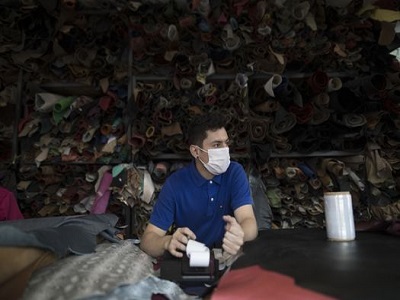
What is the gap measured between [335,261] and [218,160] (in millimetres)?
1024

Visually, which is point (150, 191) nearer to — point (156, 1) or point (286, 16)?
Result: point (156, 1)

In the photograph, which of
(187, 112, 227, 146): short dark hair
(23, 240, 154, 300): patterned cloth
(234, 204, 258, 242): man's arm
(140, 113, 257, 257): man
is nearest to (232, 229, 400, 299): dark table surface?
(234, 204, 258, 242): man's arm

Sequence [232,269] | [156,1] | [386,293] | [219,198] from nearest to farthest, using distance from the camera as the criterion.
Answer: [386,293], [232,269], [219,198], [156,1]

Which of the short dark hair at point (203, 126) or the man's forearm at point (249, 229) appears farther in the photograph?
the short dark hair at point (203, 126)

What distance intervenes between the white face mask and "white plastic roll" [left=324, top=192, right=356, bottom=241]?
2.34ft

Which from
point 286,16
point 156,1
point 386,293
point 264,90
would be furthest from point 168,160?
point 386,293

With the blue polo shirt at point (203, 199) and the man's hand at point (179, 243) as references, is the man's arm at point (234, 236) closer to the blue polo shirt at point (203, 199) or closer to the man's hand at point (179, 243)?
the man's hand at point (179, 243)

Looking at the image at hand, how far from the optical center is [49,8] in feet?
8.45

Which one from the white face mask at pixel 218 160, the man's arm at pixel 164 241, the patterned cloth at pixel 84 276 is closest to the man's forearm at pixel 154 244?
the man's arm at pixel 164 241

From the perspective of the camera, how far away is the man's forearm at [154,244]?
1.29 meters

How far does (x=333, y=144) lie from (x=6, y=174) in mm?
2227

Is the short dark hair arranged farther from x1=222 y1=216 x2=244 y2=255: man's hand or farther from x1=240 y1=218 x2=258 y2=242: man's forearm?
x1=222 y1=216 x2=244 y2=255: man's hand

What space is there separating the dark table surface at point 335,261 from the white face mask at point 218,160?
596 millimetres

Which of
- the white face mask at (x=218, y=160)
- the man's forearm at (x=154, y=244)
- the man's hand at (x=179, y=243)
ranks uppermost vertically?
the white face mask at (x=218, y=160)
